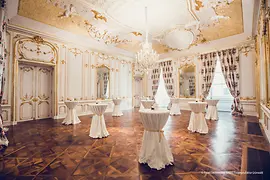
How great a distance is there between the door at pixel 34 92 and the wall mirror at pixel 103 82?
7.59ft

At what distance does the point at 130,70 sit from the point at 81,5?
17.2 feet

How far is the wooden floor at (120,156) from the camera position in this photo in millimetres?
1922

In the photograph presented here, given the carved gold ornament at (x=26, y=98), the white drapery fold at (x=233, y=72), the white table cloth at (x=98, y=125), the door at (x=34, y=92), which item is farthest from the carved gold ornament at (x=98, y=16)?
the white drapery fold at (x=233, y=72)

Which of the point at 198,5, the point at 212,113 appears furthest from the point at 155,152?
the point at 198,5

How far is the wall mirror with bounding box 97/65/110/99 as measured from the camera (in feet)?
25.2

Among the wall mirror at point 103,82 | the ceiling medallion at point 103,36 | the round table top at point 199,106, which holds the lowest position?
the round table top at point 199,106

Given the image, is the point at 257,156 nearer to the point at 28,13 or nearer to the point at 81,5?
the point at 81,5

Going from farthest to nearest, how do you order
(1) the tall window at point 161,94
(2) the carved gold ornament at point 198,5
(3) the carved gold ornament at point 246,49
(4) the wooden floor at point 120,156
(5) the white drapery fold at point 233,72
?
(1) the tall window at point 161,94
(5) the white drapery fold at point 233,72
(3) the carved gold ornament at point 246,49
(2) the carved gold ornament at point 198,5
(4) the wooden floor at point 120,156

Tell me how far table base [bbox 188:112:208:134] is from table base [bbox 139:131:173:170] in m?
2.07

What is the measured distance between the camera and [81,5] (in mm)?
4676

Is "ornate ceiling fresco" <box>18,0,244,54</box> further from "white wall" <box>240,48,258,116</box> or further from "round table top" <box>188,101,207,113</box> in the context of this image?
"round table top" <box>188,101,207,113</box>

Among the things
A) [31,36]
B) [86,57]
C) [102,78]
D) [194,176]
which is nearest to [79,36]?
[86,57]

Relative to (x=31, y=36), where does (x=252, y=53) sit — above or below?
below

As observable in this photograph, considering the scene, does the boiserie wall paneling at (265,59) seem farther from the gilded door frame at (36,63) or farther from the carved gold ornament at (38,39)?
the carved gold ornament at (38,39)
